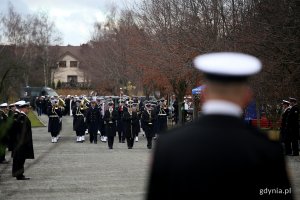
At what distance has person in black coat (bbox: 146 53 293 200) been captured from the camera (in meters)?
2.99

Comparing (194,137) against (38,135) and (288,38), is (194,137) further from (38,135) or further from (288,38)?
(38,135)

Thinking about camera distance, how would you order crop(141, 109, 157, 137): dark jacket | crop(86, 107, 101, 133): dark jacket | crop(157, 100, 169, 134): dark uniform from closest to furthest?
1. crop(141, 109, 157, 137): dark jacket
2. crop(157, 100, 169, 134): dark uniform
3. crop(86, 107, 101, 133): dark jacket

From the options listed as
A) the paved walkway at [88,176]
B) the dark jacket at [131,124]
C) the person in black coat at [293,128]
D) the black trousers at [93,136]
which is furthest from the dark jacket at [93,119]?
the person in black coat at [293,128]

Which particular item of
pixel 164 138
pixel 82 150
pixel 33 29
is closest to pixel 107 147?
pixel 82 150

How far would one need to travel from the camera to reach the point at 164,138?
317 centimetres

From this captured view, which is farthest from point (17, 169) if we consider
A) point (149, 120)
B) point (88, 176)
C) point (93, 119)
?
point (93, 119)

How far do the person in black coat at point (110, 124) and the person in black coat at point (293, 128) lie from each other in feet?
23.0

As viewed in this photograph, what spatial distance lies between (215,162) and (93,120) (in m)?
24.4

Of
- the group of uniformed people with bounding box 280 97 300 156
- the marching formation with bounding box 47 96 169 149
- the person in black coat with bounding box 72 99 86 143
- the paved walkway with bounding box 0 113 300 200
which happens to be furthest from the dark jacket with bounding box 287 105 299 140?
Answer: the person in black coat with bounding box 72 99 86 143

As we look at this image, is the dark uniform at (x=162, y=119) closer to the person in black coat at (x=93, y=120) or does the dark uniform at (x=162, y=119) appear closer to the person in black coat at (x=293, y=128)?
the person in black coat at (x=93, y=120)

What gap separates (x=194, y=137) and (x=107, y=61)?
190 feet

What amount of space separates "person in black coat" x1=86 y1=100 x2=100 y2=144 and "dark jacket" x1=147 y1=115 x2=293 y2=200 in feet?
79.1

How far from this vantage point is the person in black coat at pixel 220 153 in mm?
2994

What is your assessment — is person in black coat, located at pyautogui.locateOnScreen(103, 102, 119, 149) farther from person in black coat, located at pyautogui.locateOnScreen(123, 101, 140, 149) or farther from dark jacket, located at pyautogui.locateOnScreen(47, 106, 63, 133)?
dark jacket, located at pyautogui.locateOnScreen(47, 106, 63, 133)
